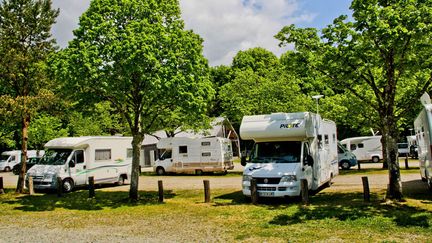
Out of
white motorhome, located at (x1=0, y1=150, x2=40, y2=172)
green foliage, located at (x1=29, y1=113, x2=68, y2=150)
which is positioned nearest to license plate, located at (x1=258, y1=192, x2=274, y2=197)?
green foliage, located at (x1=29, y1=113, x2=68, y2=150)

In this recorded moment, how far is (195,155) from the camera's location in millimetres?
29328

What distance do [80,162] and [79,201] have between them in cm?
488

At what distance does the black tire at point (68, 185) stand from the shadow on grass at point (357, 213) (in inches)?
504

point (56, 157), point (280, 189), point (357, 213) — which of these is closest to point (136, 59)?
point (280, 189)

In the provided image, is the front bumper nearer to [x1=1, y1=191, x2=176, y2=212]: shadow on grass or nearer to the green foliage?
[x1=1, y1=191, x2=176, y2=212]: shadow on grass

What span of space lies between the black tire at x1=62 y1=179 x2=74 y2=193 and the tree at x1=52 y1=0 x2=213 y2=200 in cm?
609

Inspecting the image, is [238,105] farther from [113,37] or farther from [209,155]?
[113,37]

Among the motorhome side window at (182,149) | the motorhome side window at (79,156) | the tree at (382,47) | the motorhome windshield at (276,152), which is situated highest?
the tree at (382,47)

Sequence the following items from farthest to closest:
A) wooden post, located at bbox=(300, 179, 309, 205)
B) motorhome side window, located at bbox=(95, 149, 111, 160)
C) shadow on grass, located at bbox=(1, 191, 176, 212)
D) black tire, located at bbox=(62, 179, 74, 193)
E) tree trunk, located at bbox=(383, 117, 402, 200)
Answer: motorhome side window, located at bbox=(95, 149, 111, 160)
black tire, located at bbox=(62, 179, 74, 193)
shadow on grass, located at bbox=(1, 191, 176, 212)
wooden post, located at bbox=(300, 179, 309, 205)
tree trunk, located at bbox=(383, 117, 402, 200)

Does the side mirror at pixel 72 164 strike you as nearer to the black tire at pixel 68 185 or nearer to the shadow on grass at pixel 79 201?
the black tire at pixel 68 185

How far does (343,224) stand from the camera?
382 inches

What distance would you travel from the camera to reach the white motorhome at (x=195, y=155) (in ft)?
93.9

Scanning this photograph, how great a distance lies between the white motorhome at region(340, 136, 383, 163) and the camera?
35.6 m

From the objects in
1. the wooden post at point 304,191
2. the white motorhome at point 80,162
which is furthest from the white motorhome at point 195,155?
the wooden post at point 304,191
